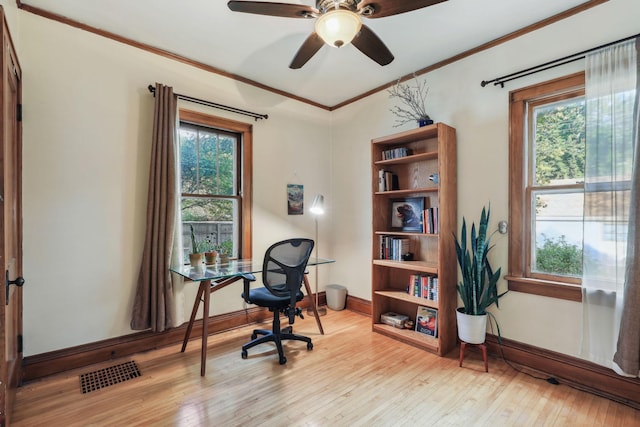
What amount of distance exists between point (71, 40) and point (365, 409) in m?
3.42

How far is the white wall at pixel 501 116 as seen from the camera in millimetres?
2143

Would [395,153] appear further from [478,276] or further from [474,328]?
[474,328]

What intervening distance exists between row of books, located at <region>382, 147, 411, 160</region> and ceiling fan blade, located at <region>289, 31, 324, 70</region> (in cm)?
131

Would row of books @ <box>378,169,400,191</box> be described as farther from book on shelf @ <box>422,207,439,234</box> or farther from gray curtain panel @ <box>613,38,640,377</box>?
gray curtain panel @ <box>613,38,640,377</box>

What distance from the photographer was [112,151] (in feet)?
8.25

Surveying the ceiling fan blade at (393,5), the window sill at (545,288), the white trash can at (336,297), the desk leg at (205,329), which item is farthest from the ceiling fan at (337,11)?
the white trash can at (336,297)

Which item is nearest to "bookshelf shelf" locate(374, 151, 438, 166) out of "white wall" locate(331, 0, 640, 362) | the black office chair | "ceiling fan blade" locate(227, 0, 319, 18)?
"white wall" locate(331, 0, 640, 362)

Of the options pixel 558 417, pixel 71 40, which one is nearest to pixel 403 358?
pixel 558 417

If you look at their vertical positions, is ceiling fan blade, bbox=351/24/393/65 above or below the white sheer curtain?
above

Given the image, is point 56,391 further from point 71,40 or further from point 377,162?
point 377,162

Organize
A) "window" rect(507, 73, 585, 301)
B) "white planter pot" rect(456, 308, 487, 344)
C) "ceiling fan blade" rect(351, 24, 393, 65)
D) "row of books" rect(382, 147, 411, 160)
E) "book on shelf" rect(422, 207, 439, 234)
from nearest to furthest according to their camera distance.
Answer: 1. "ceiling fan blade" rect(351, 24, 393, 65)
2. "window" rect(507, 73, 585, 301)
3. "white planter pot" rect(456, 308, 487, 344)
4. "book on shelf" rect(422, 207, 439, 234)
5. "row of books" rect(382, 147, 411, 160)

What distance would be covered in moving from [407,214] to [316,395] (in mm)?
1931

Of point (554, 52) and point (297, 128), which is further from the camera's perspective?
point (297, 128)

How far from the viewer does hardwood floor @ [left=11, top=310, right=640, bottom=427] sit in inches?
70.3
